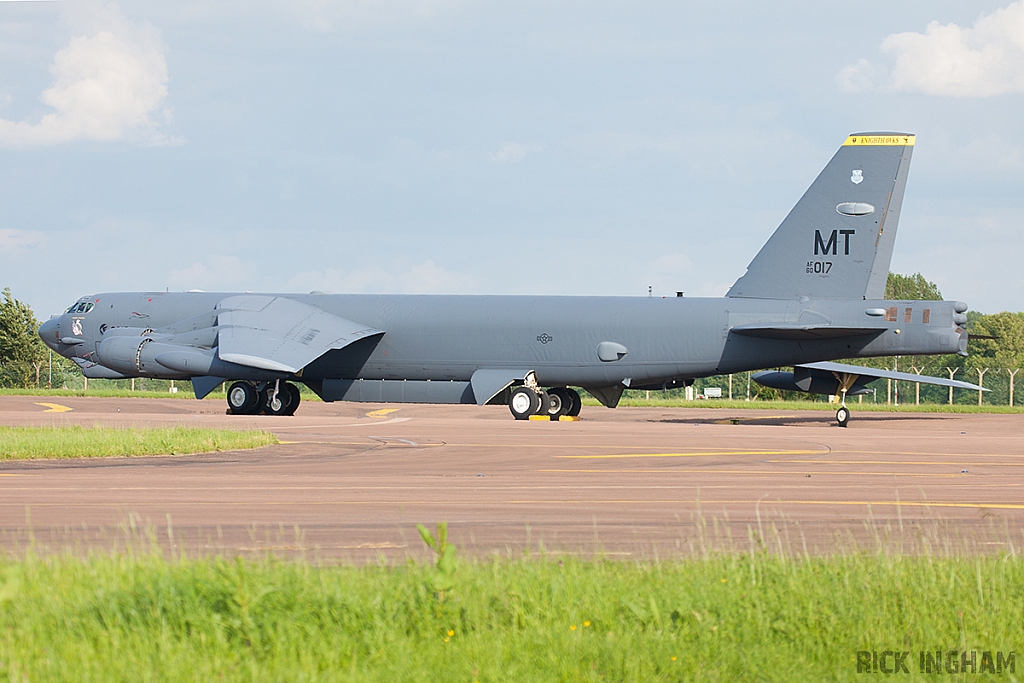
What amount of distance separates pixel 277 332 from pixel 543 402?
8.98m

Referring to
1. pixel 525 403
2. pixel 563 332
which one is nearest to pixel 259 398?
pixel 525 403

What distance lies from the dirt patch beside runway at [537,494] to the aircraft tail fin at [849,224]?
27.1ft

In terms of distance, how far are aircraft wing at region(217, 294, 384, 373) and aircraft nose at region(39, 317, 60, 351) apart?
23.5 feet

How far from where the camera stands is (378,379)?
1563 inches

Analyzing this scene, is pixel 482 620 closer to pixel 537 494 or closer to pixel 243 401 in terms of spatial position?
pixel 537 494

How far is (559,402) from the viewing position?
3947 centimetres

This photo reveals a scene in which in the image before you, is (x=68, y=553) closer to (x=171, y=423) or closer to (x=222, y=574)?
(x=222, y=574)

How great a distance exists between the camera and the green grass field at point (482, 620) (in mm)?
6547

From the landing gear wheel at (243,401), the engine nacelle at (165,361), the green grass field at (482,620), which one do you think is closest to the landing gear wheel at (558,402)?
the engine nacelle at (165,361)

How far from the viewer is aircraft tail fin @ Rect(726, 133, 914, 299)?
34.9 m

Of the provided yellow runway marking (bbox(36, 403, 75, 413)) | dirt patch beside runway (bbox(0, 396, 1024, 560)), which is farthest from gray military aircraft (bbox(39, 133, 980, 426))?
dirt patch beside runway (bbox(0, 396, 1024, 560))

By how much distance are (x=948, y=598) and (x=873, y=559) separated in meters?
1.05

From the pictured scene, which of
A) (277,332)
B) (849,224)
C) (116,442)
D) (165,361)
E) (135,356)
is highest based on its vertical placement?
(849,224)

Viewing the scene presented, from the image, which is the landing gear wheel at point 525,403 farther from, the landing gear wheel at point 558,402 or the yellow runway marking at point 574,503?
the yellow runway marking at point 574,503
